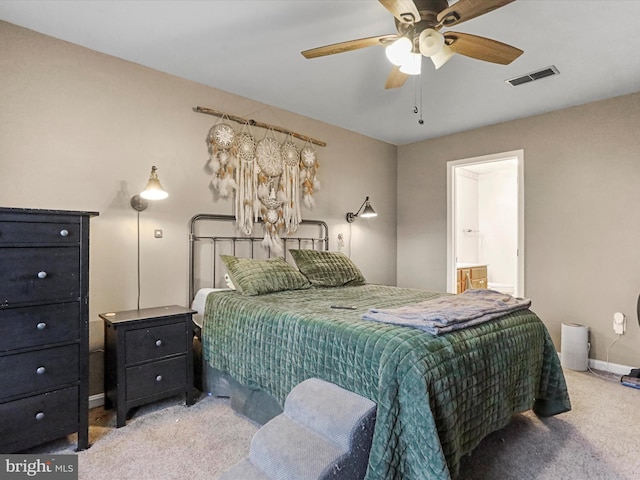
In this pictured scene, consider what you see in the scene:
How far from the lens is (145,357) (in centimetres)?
241

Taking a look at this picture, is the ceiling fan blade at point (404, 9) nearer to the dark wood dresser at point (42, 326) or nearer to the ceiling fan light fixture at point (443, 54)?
the ceiling fan light fixture at point (443, 54)

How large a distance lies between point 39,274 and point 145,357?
0.85 m

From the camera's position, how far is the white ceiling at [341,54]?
2168 mm

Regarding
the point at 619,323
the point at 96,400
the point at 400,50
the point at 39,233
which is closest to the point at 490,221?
the point at 619,323

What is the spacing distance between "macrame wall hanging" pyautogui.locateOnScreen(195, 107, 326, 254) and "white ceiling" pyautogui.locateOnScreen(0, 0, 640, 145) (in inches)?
15.5

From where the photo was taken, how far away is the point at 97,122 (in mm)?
2672

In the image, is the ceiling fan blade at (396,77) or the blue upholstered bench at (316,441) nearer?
the blue upholstered bench at (316,441)

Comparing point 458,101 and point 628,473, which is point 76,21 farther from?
point 628,473

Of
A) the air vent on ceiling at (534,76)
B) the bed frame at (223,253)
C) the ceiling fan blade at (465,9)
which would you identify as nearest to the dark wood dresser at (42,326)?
the bed frame at (223,253)

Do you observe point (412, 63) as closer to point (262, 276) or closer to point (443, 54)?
point (443, 54)

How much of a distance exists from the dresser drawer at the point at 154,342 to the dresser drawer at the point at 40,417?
0.39 metres

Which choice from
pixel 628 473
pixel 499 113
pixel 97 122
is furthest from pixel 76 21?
pixel 628 473

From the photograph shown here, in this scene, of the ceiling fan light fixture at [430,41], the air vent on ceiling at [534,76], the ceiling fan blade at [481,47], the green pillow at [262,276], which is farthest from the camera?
the air vent on ceiling at [534,76]

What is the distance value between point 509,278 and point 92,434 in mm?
6367
